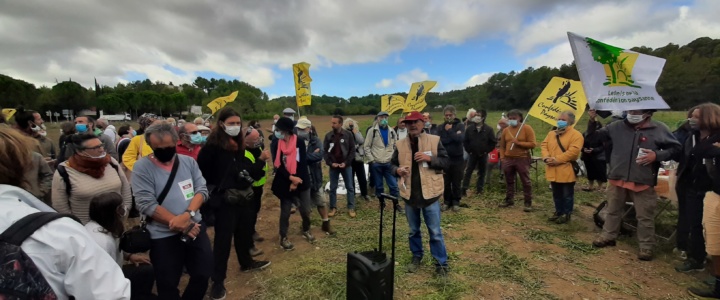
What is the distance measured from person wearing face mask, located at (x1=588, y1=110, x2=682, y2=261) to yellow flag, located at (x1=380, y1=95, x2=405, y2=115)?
6714mm

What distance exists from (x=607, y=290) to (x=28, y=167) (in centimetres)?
522

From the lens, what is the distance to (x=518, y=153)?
705 cm

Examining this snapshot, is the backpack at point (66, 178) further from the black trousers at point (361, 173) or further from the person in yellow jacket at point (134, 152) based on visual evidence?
the black trousers at point (361, 173)

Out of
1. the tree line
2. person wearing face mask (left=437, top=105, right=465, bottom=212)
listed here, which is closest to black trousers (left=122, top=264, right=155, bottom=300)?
person wearing face mask (left=437, top=105, right=465, bottom=212)

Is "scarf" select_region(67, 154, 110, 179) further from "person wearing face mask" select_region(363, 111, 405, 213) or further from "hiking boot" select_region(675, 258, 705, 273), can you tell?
"hiking boot" select_region(675, 258, 705, 273)

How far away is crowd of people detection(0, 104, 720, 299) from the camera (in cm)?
131

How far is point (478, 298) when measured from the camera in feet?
12.4

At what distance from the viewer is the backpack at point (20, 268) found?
1.02 m

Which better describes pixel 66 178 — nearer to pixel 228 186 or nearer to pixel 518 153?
pixel 228 186

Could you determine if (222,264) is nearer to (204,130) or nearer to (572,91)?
(204,130)

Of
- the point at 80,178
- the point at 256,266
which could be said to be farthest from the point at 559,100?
the point at 80,178

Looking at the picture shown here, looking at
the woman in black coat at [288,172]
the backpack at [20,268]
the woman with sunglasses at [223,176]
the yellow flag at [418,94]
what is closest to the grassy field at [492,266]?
the woman with sunglasses at [223,176]

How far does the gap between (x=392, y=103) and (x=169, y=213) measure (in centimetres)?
911

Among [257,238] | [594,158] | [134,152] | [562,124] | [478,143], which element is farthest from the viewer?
[594,158]
